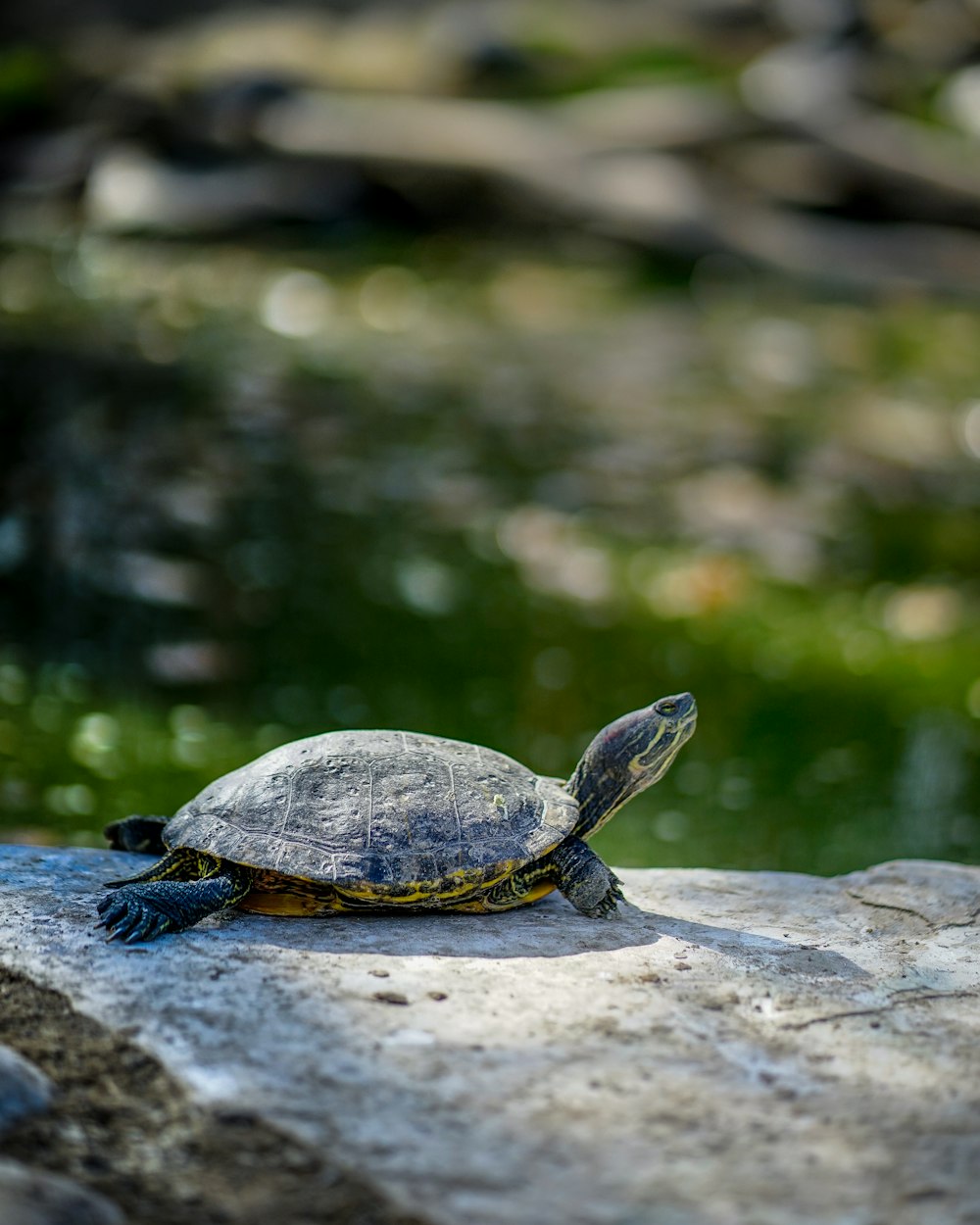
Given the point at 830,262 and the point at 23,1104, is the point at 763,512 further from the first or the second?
the point at 23,1104

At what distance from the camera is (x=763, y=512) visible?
240 inches

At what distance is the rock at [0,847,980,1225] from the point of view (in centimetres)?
170

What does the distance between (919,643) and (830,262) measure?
14.3 ft

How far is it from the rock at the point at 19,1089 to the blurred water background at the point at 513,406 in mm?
1608

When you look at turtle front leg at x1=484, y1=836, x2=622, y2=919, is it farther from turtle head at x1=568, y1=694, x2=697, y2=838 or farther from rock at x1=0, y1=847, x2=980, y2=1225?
turtle head at x1=568, y1=694, x2=697, y2=838

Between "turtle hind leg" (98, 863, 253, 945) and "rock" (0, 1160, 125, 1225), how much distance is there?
0.60 meters

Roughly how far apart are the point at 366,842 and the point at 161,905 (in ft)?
1.10

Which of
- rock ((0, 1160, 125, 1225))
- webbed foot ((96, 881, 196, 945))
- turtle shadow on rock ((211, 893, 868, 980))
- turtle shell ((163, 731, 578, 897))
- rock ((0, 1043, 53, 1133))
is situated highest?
turtle shell ((163, 731, 578, 897))

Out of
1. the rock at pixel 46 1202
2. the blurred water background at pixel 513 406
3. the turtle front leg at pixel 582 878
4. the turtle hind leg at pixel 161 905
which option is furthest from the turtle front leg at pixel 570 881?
the blurred water background at pixel 513 406

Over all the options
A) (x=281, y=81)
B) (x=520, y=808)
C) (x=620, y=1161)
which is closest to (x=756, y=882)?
(x=520, y=808)

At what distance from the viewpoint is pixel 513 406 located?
23.6 ft

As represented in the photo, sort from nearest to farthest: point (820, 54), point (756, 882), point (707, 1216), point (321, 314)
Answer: point (707, 1216), point (756, 882), point (321, 314), point (820, 54)

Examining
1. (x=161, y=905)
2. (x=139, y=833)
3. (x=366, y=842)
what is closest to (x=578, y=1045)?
(x=366, y=842)

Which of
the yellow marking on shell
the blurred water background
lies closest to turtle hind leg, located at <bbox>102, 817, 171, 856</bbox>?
the yellow marking on shell
